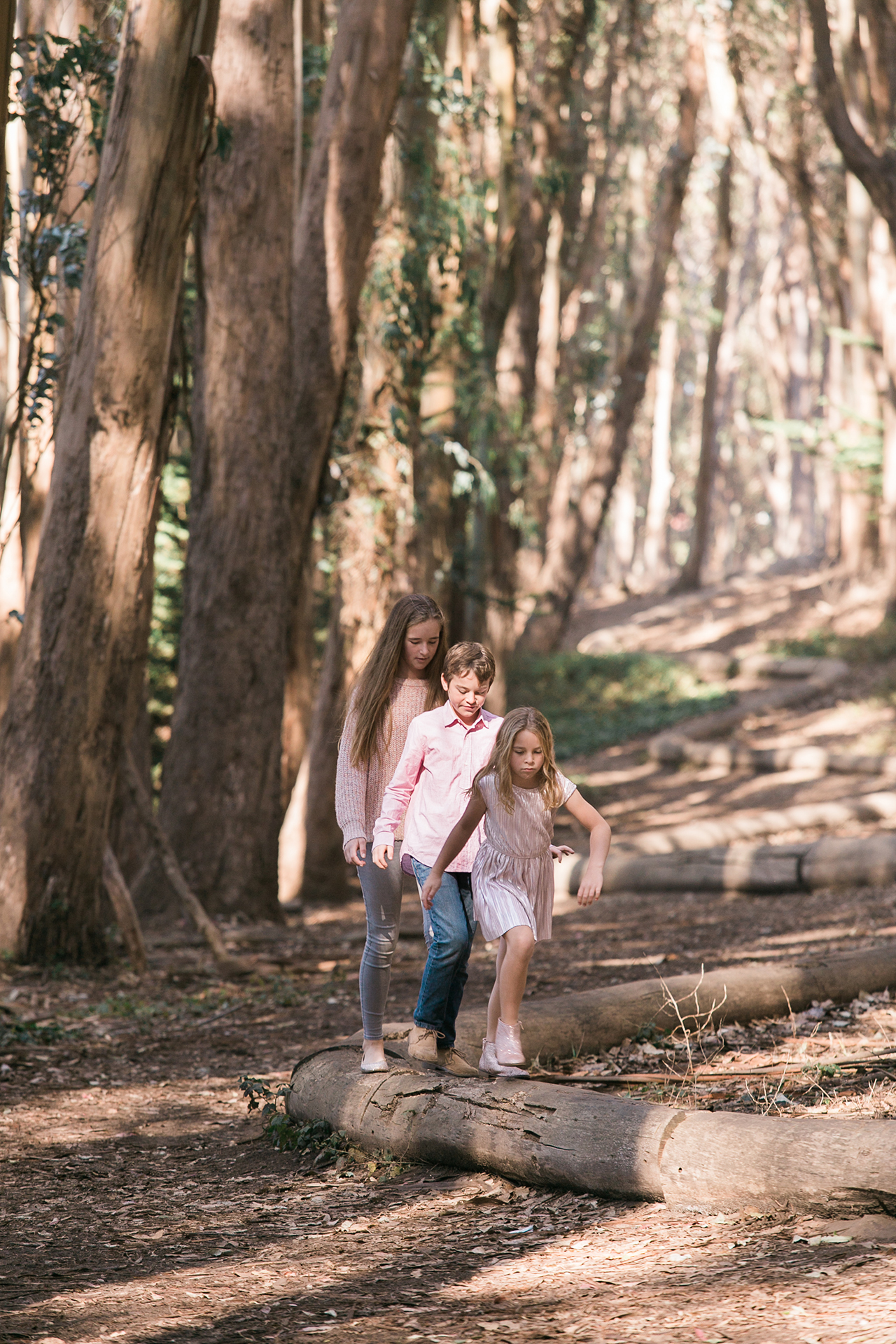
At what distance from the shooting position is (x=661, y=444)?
131 ft

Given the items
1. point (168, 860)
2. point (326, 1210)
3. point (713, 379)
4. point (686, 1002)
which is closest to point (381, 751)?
point (326, 1210)

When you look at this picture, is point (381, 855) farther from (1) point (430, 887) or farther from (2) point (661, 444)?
(2) point (661, 444)

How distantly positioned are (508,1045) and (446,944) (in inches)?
16.8

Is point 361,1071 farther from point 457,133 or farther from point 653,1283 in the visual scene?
point 457,133

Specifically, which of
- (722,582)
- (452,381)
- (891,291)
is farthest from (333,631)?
(722,582)

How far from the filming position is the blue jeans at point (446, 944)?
14.9 feet

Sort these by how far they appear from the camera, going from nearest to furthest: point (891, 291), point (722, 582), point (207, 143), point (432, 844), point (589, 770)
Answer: point (432, 844), point (207, 143), point (589, 770), point (891, 291), point (722, 582)

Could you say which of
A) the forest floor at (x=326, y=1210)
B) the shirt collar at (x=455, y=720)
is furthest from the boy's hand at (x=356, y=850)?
the forest floor at (x=326, y=1210)

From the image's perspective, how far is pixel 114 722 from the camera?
8133mm

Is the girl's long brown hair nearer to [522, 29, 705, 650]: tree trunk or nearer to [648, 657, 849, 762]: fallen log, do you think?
[648, 657, 849, 762]: fallen log

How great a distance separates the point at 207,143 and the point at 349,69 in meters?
3.38

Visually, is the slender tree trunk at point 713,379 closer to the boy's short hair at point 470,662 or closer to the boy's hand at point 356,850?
the boy's short hair at point 470,662

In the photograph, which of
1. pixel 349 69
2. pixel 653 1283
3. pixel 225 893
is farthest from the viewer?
pixel 349 69

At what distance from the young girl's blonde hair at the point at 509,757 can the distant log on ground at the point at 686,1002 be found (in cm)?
130
